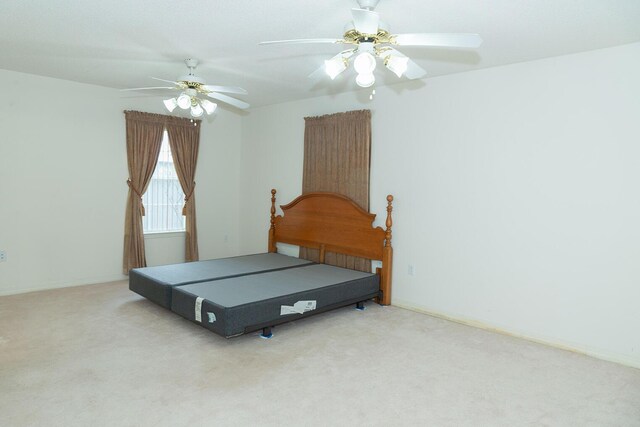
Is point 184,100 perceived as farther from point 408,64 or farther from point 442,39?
point 442,39

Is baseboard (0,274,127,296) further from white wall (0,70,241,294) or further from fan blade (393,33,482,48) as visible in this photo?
fan blade (393,33,482,48)

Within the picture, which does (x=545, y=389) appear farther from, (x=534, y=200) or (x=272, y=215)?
(x=272, y=215)

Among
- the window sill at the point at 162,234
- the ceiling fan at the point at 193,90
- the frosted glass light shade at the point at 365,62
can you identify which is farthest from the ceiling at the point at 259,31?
the window sill at the point at 162,234

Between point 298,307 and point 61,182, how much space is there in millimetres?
3361

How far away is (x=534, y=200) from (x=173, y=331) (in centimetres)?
334

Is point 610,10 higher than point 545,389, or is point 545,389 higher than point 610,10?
point 610,10

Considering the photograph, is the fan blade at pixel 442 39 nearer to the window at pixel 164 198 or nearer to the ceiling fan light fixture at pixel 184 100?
the ceiling fan light fixture at pixel 184 100

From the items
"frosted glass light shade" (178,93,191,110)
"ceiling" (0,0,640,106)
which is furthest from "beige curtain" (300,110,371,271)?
"frosted glass light shade" (178,93,191,110)

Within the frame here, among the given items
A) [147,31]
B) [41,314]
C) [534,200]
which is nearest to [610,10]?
[534,200]

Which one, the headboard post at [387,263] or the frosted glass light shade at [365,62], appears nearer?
the frosted glass light shade at [365,62]

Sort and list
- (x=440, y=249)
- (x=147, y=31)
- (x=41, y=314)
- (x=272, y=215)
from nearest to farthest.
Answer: (x=147, y=31) < (x=41, y=314) < (x=440, y=249) < (x=272, y=215)

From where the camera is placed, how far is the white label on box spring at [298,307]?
143 inches

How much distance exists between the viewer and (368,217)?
4828mm

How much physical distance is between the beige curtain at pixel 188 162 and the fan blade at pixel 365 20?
421 centimetres
